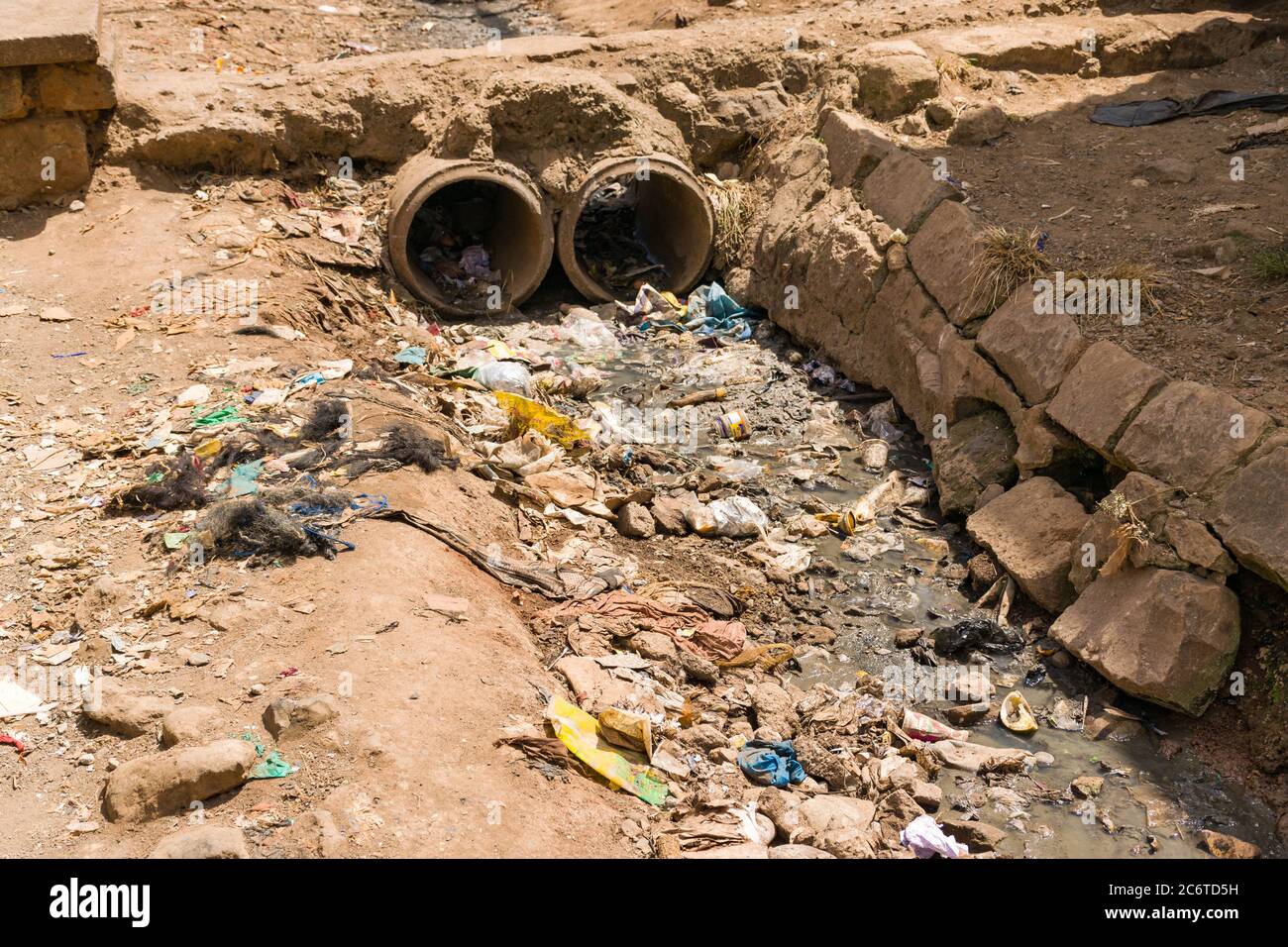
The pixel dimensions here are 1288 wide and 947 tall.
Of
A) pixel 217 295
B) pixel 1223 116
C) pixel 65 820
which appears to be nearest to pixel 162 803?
pixel 65 820

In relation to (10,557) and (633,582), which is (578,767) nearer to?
(633,582)

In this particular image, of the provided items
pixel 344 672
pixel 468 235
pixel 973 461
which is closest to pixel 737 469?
pixel 973 461

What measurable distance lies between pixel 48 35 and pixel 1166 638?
8.01 meters

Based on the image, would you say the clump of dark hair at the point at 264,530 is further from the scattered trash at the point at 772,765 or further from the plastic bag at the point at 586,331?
the plastic bag at the point at 586,331

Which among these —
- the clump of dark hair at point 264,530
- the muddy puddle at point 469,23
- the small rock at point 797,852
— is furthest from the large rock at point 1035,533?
the muddy puddle at point 469,23

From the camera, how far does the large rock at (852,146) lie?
8789mm

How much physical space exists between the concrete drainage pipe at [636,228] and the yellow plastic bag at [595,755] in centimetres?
573

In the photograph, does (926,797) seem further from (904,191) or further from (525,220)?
(525,220)

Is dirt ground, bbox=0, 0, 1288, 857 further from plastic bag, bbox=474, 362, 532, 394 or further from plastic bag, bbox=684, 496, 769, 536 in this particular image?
plastic bag, bbox=474, 362, 532, 394

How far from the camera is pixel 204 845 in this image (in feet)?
12.3

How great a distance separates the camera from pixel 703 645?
227 inches

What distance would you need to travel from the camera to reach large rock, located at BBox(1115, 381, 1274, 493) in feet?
17.2

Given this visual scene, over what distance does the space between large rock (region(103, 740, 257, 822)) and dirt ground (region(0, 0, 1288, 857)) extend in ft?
0.24

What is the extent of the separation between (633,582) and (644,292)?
4.27 meters
